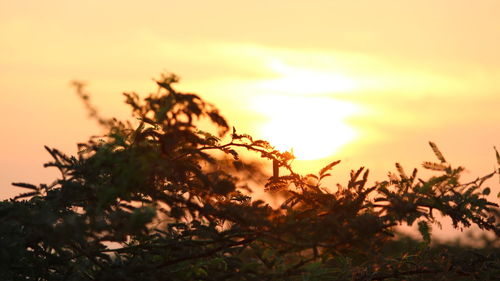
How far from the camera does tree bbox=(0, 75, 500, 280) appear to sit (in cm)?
563

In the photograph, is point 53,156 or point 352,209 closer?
point 53,156

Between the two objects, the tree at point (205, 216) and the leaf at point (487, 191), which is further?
the leaf at point (487, 191)

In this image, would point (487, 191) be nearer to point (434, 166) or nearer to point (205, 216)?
point (434, 166)

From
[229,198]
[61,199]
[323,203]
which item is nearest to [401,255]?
[323,203]

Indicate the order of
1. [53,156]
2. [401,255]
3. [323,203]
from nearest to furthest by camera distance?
[53,156] < [323,203] < [401,255]

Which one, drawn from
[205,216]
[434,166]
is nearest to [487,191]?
[434,166]

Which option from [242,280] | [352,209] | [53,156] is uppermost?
[53,156]

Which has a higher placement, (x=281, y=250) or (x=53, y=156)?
(x=53, y=156)

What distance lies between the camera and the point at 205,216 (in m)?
6.57

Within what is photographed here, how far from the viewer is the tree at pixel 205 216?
5629 mm

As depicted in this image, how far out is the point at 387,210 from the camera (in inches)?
258

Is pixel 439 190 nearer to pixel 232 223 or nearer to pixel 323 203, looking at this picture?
pixel 323 203

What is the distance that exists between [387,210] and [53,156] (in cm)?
295

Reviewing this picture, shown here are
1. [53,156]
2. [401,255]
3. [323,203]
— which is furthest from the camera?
[401,255]
